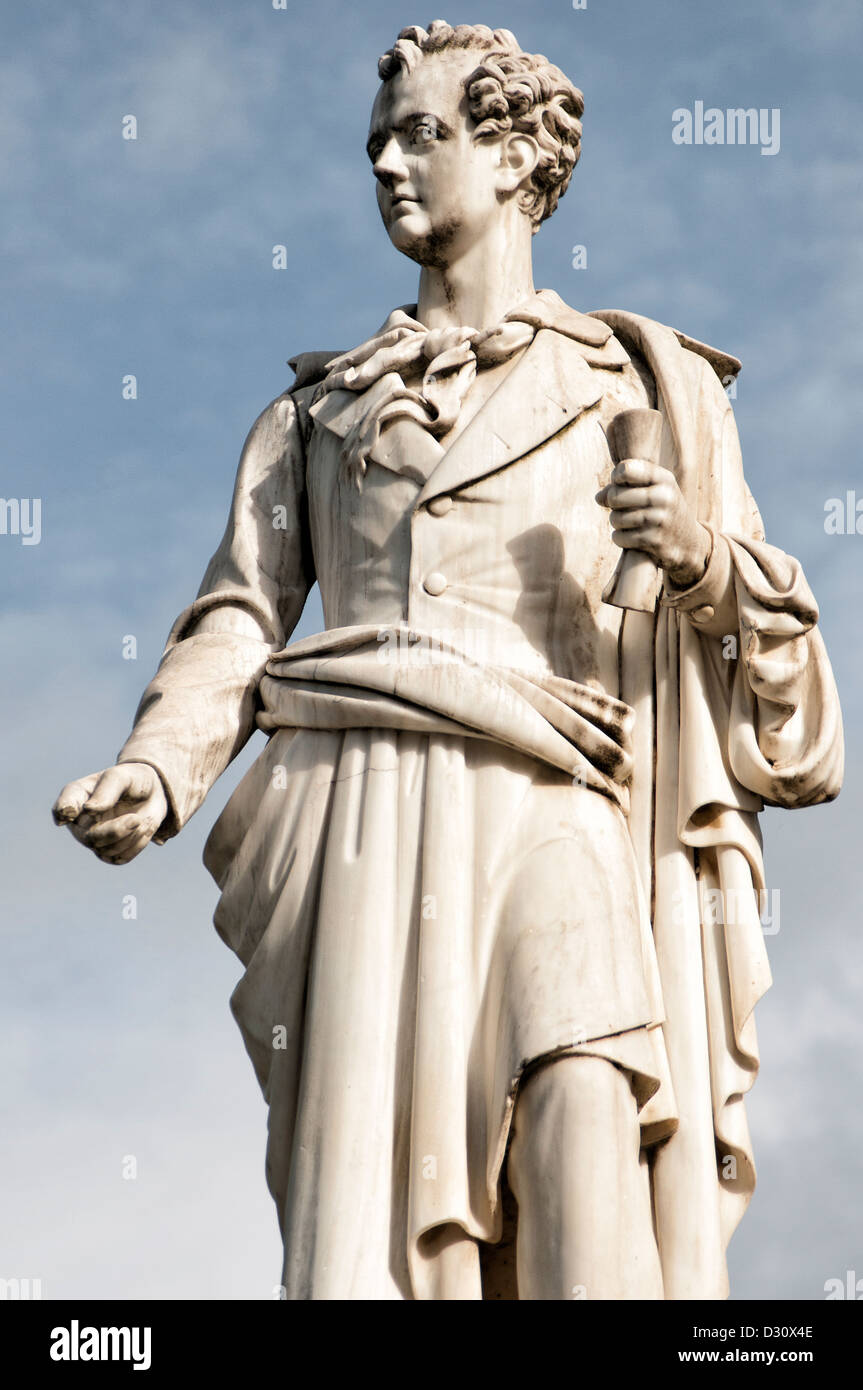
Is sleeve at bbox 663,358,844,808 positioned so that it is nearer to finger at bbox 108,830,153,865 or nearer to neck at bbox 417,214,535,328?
neck at bbox 417,214,535,328

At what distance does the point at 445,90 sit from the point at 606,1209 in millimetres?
4307

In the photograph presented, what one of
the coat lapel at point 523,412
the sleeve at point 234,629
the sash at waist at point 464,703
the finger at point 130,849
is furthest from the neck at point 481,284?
the finger at point 130,849

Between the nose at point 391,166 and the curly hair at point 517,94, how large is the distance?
0.31 metres

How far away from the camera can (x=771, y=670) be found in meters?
8.86

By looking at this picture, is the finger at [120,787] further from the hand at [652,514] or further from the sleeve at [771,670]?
the sleeve at [771,670]

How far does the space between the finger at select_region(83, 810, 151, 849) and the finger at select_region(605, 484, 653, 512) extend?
6.32ft

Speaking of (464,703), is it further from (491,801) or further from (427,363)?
(427,363)

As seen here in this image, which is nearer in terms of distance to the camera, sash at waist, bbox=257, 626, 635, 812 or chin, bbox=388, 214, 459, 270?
sash at waist, bbox=257, 626, 635, 812

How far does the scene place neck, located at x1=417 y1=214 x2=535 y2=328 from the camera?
386 inches

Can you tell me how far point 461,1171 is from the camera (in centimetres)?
822

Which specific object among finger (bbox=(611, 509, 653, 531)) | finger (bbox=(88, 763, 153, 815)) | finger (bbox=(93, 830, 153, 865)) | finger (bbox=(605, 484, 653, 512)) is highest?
finger (bbox=(605, 484, 653, 512))

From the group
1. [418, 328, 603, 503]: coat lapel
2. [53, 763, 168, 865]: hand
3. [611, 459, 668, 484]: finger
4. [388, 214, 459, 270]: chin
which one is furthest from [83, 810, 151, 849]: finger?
[388, 214, 459, 270]: chin
